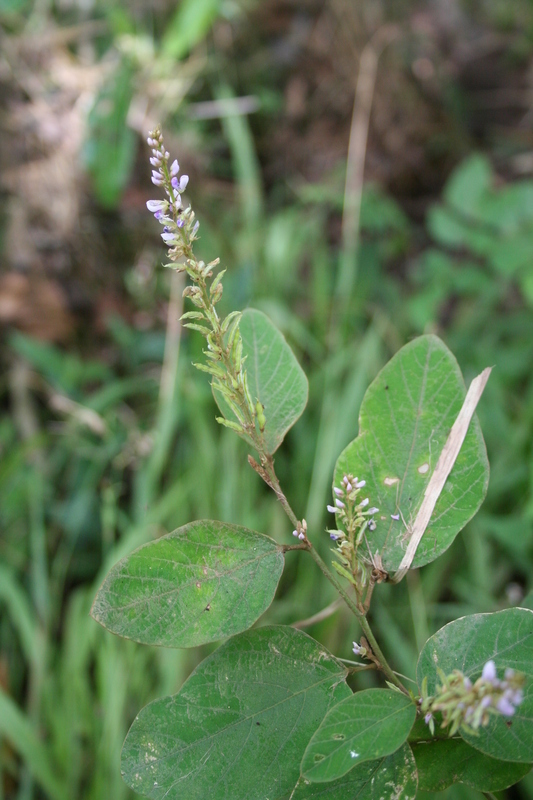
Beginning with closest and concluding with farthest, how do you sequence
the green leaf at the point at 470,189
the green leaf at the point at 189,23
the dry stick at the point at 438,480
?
1. the dry stick at the point at 438,480
2. the green leaf at the point at 470,189
3. the green leaf at the point at 189,23

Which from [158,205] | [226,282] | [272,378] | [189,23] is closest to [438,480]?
[272,378]

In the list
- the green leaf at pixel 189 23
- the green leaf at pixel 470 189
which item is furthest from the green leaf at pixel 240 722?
the green leaf at pixel 189 23

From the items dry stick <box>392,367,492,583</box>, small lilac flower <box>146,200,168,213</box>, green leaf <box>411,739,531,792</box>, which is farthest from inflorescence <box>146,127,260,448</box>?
green leaf <box>411,739,531,792</box>

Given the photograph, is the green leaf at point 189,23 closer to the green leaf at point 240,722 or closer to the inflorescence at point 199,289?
the inflorescence at point 199,289

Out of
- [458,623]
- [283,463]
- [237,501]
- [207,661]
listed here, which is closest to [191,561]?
[207,661]

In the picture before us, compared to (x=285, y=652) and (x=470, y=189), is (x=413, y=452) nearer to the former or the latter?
(x=285, y=652)

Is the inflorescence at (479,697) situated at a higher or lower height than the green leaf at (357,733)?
higher
